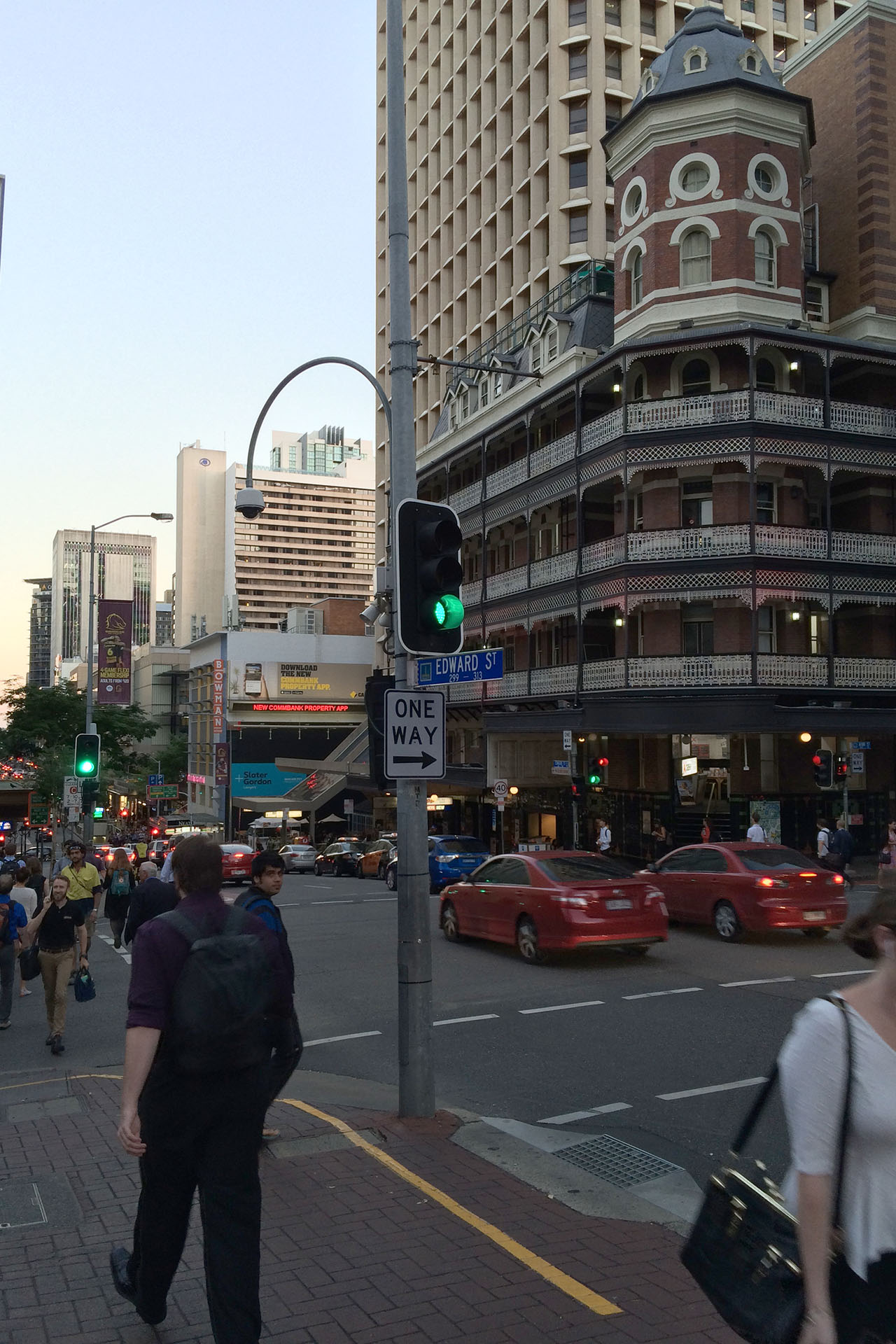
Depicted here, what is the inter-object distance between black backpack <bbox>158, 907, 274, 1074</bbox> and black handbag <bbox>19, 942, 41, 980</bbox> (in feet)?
23.8

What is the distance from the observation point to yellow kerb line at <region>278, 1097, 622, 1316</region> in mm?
5023

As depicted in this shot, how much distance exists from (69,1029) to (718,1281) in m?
10.3

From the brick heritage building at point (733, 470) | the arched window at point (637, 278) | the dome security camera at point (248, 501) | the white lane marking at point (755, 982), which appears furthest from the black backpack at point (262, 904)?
the arched window at point (637, 278)

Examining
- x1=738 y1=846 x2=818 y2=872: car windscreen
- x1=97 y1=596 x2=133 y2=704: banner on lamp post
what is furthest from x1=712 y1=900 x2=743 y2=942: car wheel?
x1=97 y1=596 x2=133 y2=704: banner on lamp post

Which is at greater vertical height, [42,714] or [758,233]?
[758,233]

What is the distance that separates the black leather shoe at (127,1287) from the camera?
465 cm

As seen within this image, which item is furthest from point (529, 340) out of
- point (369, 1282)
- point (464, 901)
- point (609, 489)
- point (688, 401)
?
point (369, 1282)

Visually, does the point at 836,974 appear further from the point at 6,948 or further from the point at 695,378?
the point at 695,378

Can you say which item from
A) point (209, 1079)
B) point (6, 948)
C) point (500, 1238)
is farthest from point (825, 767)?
point (209, 1079)

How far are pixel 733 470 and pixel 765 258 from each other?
22.4 feet

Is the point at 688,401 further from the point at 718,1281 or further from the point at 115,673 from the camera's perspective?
the point at 718,1281

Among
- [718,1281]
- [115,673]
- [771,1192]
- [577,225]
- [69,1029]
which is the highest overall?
[577,225]

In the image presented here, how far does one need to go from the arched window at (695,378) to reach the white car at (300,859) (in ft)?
75.6

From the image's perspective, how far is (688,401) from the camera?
34188 millimetres
